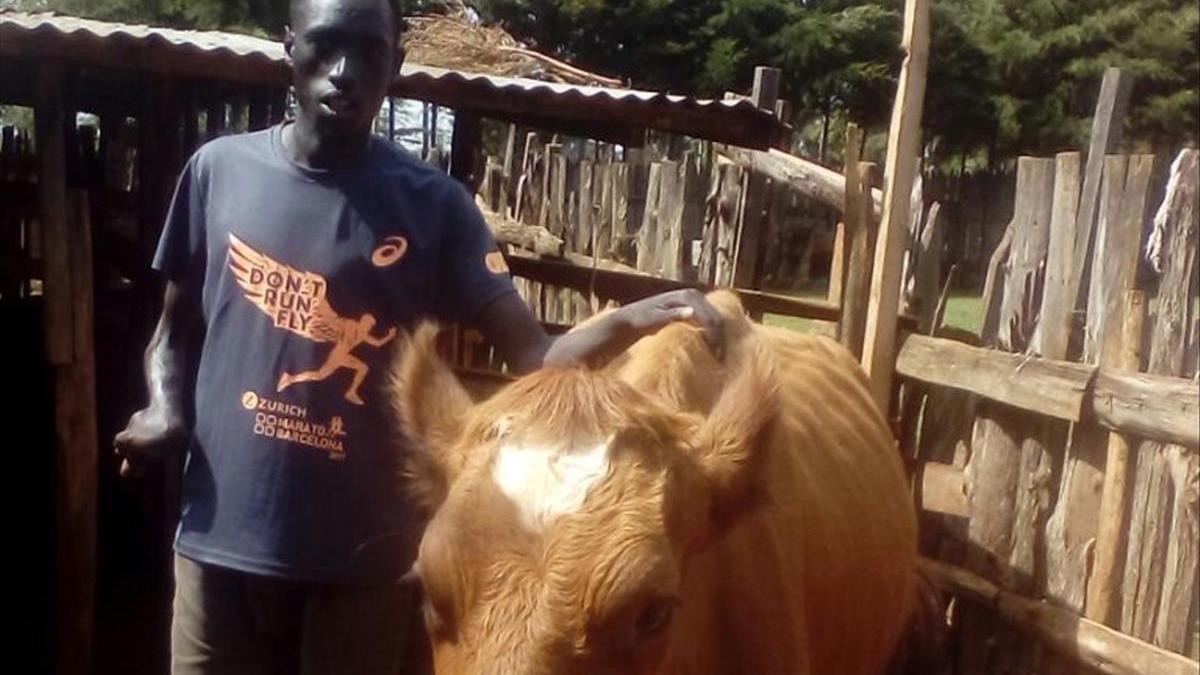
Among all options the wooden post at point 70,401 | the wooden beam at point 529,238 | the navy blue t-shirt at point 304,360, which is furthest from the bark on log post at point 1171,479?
the wooden beam at point 529,238

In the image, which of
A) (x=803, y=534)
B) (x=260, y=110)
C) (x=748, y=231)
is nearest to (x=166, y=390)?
(x=803, y=534)

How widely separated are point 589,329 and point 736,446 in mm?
575

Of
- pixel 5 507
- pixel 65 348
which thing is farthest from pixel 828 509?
pixel 5 507

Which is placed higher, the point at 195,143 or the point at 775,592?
the point at 195,143

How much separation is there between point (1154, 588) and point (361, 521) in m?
2.55

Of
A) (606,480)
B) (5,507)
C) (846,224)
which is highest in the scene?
(846,224)

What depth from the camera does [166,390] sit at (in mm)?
3635

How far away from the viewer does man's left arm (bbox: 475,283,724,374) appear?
11.2ft

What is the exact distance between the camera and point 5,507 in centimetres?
830

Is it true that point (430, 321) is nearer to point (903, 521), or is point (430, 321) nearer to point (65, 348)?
point (903, 521)

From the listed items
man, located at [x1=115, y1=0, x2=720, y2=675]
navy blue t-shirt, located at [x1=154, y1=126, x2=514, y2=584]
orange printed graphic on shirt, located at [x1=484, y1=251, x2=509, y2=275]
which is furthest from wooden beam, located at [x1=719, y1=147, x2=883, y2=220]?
navy blue t-shirt, located at [x1=154, y1=126, x2=514, y2=584]

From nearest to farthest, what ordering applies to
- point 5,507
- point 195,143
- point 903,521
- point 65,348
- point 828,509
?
1. point 828,509
2. point 903,521
3. point 65,348
4. point 5,507
5. point 195,143

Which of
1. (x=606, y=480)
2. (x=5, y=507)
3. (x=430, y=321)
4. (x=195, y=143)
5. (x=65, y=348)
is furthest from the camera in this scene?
(x=195, y=143)

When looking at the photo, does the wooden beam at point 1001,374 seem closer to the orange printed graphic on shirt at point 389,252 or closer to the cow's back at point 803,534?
the cow's back at point 803,534
